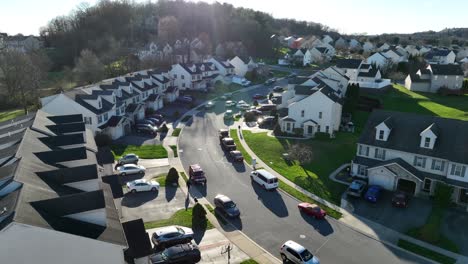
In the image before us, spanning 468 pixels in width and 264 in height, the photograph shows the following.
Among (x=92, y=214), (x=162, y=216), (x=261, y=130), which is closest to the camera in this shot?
(x=92, y=214)

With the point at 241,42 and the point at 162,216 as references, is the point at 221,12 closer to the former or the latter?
the point at 241,42

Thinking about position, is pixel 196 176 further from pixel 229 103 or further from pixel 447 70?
pixel 447 70

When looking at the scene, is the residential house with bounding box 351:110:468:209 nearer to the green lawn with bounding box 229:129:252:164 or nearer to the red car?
the red car

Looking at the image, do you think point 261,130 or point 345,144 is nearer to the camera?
point 345,144

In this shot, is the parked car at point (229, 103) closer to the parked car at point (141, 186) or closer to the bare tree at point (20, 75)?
the bare tree at point (20, 75)

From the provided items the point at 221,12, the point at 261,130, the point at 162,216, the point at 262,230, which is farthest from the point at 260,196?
the point at 221,12

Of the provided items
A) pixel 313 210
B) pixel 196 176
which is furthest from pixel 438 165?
pixel 196 176
